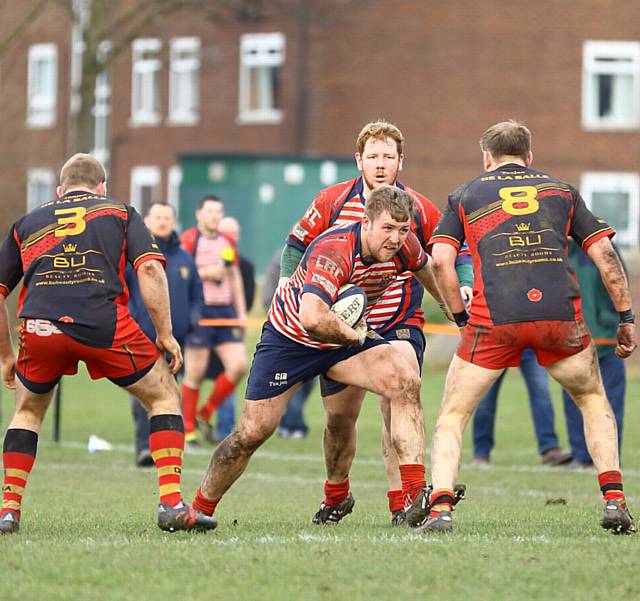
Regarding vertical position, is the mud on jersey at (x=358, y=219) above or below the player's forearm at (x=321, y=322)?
above

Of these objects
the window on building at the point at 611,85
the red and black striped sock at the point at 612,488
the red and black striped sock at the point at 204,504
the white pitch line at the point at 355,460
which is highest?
the window on building at the point at 611,85

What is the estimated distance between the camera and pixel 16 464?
852 centimetres

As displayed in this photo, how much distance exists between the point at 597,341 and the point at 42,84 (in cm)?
3871

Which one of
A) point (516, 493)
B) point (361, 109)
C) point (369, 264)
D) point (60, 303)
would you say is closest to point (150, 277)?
point (60, 303)

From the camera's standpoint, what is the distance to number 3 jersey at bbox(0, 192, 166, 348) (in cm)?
831

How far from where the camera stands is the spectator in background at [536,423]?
14.6 meters

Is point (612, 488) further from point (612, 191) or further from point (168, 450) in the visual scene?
point (612, 191)

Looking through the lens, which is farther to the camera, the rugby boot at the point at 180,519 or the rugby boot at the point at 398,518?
the rugby boot at the point at 398,518

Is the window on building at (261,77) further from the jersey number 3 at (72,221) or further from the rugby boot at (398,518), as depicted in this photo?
the jersey number 3 at (72,221)

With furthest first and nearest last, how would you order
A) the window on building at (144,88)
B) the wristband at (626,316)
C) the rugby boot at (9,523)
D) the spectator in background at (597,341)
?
the window on building at (144,88)
the spectator in background at (597,341)
the wristband at (626,316)
the rugby boot at (9,523)

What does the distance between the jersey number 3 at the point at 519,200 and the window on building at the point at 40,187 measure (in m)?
33.0

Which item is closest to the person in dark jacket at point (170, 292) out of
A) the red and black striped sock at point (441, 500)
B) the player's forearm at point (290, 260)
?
the player's forearm at point (290, 260)

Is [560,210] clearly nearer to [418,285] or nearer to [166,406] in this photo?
[418,285]

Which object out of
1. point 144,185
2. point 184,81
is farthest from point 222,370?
point 144,185
